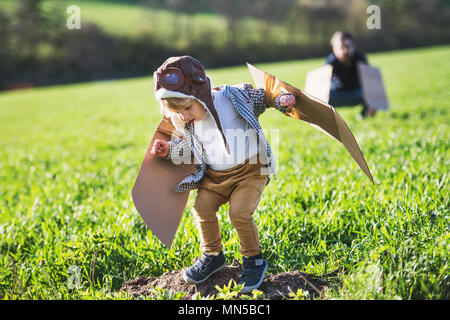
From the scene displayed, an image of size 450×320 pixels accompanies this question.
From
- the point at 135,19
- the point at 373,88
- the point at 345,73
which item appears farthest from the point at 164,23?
the point at 373,88

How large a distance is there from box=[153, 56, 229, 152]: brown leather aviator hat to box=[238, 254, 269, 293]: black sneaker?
30.7 inches

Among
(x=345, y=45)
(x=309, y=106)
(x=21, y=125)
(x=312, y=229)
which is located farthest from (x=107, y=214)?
(x=21, y=125)

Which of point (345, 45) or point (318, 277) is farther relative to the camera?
point (345, 45)

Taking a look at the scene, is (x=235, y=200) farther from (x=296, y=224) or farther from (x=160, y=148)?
(x=296, y=224)

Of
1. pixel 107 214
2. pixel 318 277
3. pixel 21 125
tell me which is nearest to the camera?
pixel 318 277

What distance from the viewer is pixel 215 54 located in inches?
1705

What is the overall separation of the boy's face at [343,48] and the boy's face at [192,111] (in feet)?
15.5

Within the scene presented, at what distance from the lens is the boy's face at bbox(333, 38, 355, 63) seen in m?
6.42

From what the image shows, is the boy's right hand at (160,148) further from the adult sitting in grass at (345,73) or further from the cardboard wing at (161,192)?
the adult sitting in grass at (345,73)

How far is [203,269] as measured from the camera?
245 cm

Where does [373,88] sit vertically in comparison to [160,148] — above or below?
above

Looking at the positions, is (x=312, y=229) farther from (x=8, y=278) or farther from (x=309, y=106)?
(x=8, y=278)

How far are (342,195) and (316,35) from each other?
45319mm

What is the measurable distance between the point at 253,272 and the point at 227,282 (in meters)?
0.20
